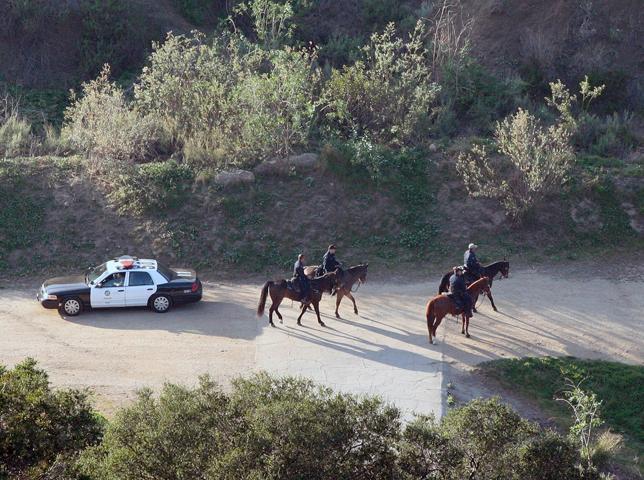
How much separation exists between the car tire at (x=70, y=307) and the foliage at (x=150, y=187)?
18.0ft

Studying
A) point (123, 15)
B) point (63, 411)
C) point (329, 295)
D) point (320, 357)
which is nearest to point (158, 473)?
point (63, 411)

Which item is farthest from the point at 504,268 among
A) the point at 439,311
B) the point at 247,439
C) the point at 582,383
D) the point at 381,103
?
the point at 247,439

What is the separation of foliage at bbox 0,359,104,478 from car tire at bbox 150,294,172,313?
835 centimetres

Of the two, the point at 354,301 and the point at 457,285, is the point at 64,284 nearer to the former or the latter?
the point at 354,301

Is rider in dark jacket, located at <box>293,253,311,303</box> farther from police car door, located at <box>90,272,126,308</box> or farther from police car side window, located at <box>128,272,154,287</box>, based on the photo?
police car door, located at <box>90,272,126,308</box>

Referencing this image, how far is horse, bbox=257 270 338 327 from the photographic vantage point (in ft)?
68.3

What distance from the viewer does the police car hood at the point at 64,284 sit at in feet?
71.0

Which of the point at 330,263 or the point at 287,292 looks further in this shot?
the point at 330,263

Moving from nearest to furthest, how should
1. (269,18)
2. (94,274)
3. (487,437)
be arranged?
1. (487,437)
2. (94,274)
3. (269,18)

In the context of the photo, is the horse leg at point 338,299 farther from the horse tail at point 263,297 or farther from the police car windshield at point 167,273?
the police car windshield at point 167,273

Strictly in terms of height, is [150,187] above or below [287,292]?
above

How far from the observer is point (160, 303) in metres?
22.0

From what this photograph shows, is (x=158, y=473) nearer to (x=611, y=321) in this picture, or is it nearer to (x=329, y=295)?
(x=329, y=295)

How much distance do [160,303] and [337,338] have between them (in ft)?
16.0
